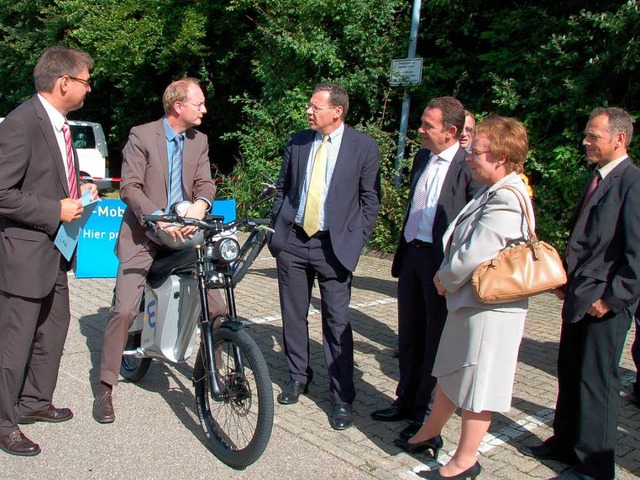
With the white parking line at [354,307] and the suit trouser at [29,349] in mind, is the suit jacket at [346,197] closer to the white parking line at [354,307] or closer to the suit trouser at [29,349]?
the suit trouser at [29,349]

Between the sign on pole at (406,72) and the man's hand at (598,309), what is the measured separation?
768 cm

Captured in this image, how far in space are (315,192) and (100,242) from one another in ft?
15.1

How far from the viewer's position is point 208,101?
56.2 ft

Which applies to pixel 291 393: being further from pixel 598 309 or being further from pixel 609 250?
pixel 609 250

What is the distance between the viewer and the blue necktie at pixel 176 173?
4234 mm

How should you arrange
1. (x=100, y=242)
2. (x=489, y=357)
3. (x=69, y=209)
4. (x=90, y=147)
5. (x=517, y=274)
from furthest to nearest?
1. (x=90, y=147)
2. (x=100, y=242)
3. (x=69, y=209)
4. (x=489, y=357)
5. (x=517, y=274)

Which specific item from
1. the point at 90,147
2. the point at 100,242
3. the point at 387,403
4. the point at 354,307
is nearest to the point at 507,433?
the point at 387,403

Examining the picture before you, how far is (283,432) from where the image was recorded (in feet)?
12.7

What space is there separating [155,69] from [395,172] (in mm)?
9298

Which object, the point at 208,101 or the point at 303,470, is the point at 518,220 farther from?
the point at 208,101

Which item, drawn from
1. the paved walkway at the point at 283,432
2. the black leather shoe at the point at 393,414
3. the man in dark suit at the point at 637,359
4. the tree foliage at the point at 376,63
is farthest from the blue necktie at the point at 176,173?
the tree foliage at the point at 376,63

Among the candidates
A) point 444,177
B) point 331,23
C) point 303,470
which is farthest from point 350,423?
point 331,23

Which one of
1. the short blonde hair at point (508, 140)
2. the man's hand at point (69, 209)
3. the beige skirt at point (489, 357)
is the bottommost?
the beige skirt at point (489, 357)

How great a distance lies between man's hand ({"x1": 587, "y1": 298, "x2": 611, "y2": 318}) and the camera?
10.8 feet
